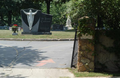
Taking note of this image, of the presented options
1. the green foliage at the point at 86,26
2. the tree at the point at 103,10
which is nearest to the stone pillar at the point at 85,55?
the green foliage at the point at 86,26

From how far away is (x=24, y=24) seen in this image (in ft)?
69.4

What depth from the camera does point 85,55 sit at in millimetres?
6566

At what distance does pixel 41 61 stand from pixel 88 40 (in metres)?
2.84

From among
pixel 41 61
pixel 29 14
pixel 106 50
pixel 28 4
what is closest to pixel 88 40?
pixel 106 50

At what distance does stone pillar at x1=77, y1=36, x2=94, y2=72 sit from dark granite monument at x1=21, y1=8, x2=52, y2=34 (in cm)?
1476

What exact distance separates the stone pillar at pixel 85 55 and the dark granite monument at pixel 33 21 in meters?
14.8

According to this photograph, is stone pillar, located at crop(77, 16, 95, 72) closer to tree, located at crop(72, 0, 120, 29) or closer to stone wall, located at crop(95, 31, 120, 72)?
stone wall, located at crop(95, 31, 120, 72)

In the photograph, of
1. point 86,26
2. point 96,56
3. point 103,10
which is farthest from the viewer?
point 103,10

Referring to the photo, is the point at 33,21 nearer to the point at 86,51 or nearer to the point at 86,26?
the point at 86,26

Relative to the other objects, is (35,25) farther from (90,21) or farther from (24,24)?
(90,21)

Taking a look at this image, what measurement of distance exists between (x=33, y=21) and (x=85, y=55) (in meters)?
15.1

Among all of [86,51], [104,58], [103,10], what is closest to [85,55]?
[86,51]

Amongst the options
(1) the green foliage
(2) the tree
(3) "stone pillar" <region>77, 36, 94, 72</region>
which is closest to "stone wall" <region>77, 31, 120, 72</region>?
(3) "stone pillar" <region>77, 36, 94, 72</region>

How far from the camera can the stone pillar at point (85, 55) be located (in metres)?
6.54
